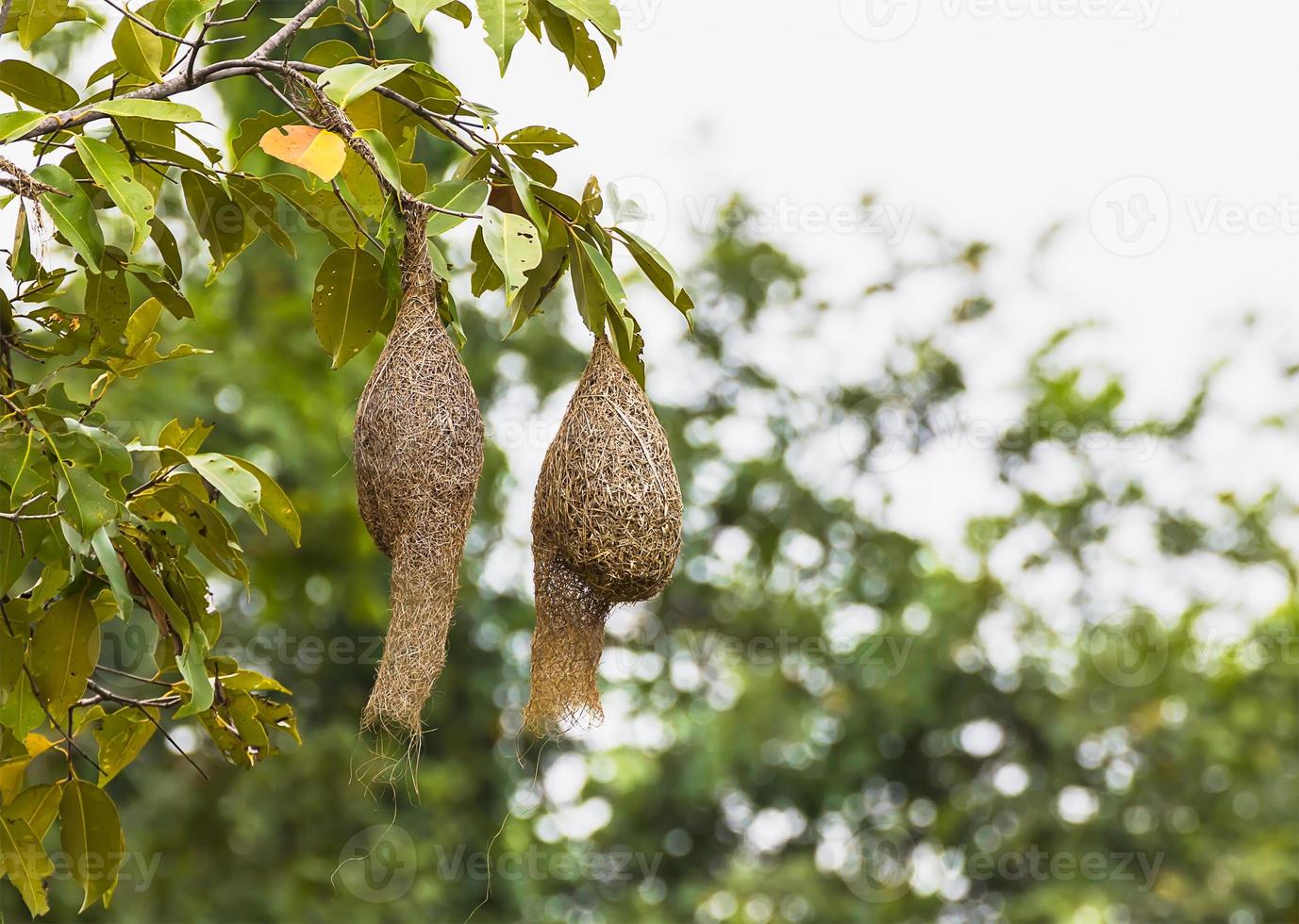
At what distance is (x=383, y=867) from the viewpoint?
23.1ft

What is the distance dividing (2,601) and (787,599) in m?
7.32

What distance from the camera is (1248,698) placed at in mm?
9758

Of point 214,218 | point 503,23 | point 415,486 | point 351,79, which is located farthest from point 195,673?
point 503,23

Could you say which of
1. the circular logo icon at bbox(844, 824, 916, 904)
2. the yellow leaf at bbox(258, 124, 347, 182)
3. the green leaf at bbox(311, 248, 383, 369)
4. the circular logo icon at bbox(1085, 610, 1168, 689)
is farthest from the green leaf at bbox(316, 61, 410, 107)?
the circular logo icon at bbox(844, 824, 916, 904)

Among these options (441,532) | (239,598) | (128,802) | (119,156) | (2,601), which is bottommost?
(128,802)

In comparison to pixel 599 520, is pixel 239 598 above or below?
below

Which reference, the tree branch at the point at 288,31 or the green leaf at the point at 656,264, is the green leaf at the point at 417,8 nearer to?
the tree branch at the point at 288,31

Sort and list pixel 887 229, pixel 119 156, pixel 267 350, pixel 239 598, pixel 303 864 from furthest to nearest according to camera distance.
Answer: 1. pixel 887 229
2. pixel 239 598
3. pixel 303 864
4. pixel 267 350
5. pixel 119 156

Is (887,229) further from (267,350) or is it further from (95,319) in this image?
(95,319)

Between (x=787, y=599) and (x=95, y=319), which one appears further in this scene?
(x=787, y=599)

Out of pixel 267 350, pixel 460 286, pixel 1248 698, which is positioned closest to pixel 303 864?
pixel 267 350

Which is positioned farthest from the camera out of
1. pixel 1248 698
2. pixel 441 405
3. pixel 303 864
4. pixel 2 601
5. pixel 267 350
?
pixel 1248 698

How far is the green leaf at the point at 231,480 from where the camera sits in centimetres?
185

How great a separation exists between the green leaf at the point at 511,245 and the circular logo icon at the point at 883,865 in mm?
8043
